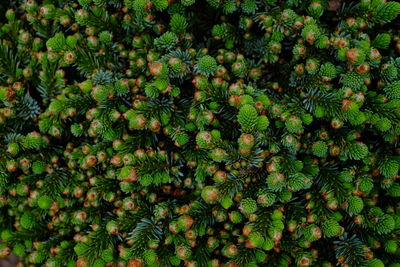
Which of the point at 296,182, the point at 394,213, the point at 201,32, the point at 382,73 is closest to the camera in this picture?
the point at 296,182

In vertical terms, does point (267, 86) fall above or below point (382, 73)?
below

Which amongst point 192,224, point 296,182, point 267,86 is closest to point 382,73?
point 267,86

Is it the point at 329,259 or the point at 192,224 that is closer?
the point at 192,224

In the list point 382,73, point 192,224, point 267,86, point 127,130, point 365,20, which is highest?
point 365,20

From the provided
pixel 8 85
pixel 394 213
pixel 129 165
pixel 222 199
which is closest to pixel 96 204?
pixel 129 165

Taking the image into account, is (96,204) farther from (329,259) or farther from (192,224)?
(329,259)

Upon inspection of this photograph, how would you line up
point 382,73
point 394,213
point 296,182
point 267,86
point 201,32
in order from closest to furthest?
point 296,182 < point 382,73 < point 394,213 < point 267,86 < point 201,32
